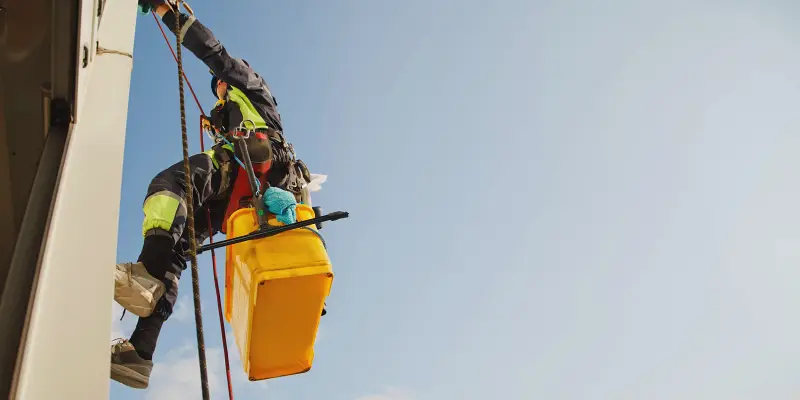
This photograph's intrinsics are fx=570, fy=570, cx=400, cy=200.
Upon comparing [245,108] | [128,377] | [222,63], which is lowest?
[128,377]

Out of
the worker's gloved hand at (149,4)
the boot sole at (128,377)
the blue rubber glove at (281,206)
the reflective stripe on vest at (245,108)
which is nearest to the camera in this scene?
the boot sole at (128,377)

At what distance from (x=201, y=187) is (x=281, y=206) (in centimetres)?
54

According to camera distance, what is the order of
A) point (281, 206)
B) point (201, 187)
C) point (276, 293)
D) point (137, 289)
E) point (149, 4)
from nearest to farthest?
1. point (137, 289)
2. point (276, 293)
3. point (281, 206)
4. point (201, 187)
5. point (149, 4)

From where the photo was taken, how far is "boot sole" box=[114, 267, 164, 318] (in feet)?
7.81

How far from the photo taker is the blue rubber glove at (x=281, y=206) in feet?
8.97

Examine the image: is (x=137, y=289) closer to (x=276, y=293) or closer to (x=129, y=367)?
(x=129, y=367)

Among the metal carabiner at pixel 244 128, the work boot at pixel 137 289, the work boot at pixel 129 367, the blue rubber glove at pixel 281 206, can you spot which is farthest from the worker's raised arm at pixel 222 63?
the work boot at pixel 129 367

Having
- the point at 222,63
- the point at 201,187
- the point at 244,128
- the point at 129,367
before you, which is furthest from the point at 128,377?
the point at 222,63

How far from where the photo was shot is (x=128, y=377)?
253 centimetres

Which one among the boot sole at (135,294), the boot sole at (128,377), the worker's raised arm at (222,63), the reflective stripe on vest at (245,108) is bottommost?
the boot sole at (128,377)

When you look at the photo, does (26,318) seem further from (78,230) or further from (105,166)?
(105,166)

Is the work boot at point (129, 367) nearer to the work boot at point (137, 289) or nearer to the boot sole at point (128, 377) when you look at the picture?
the boot sole at point (128, 377)

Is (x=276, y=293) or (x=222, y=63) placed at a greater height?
(x=222, y=63)

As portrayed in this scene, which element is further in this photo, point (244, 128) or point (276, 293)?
point (244, 128)
